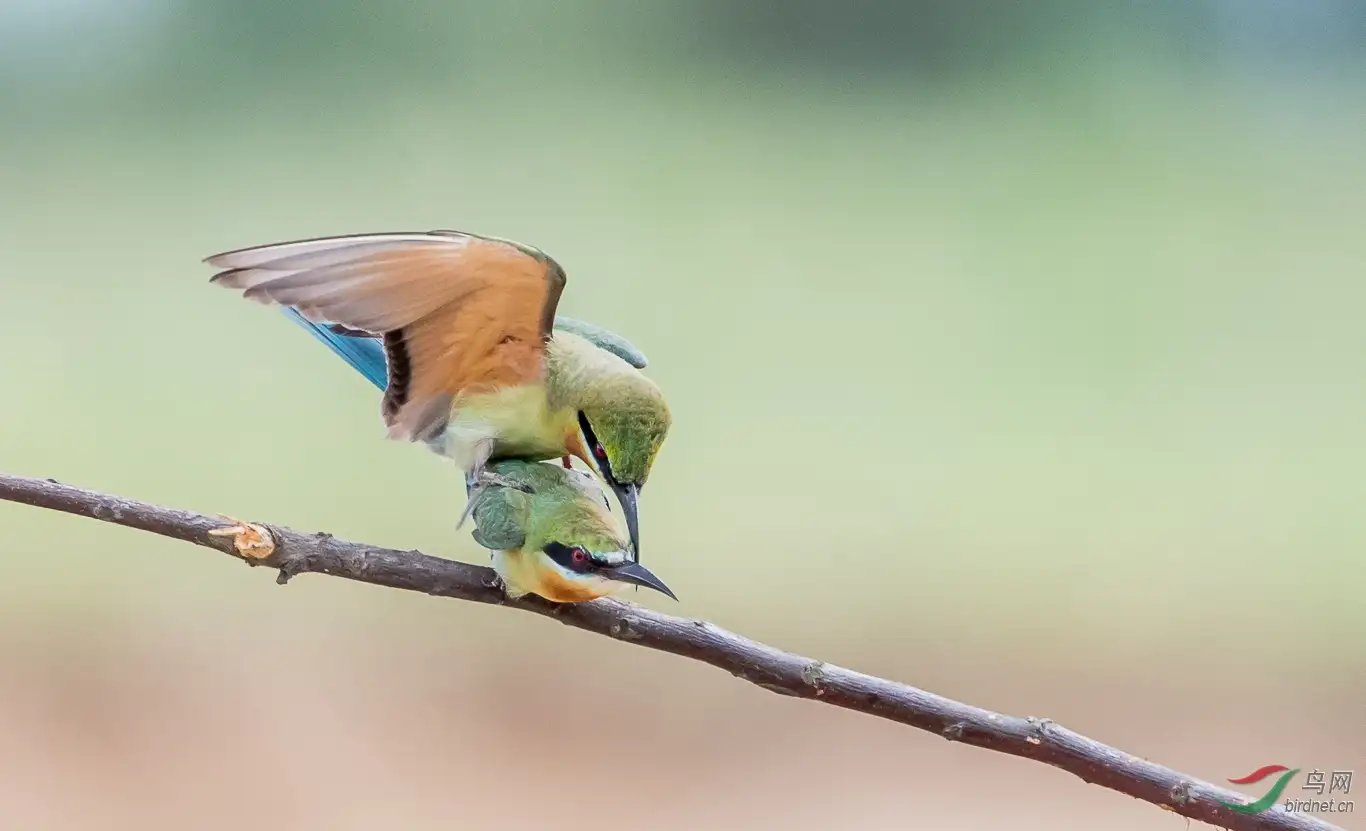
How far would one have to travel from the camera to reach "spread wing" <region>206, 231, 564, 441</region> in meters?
0.65

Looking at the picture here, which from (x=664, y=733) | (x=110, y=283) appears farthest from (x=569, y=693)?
(x=110, y=283)

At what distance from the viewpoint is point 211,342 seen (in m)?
1.28

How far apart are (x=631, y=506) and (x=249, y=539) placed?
25 cm

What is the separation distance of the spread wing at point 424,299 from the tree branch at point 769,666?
13 centimetres

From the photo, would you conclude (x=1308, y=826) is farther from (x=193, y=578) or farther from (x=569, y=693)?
(x=193, y=578)

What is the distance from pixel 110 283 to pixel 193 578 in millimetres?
374

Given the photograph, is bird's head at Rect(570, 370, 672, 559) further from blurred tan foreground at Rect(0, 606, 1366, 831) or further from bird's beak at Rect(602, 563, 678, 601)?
blurred tan foreground at Rect(0, 606, 1366, 831)

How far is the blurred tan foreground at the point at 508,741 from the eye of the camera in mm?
1159

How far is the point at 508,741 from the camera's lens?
47.6 inches

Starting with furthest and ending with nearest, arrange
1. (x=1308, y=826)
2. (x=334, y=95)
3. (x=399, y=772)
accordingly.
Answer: (x=334, y=95) → (x=399, y=772) → (x=1308, y=826)

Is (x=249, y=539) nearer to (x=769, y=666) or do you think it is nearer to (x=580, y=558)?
(x=580, y=558)

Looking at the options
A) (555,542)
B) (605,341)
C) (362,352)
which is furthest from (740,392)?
(555,542)

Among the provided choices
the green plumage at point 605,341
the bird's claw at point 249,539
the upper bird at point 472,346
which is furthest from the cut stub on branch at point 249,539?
the green plumage at point 605,341

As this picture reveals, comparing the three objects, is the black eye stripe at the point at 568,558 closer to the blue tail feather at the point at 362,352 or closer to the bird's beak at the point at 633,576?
the bird's beak at the point at 633,576
